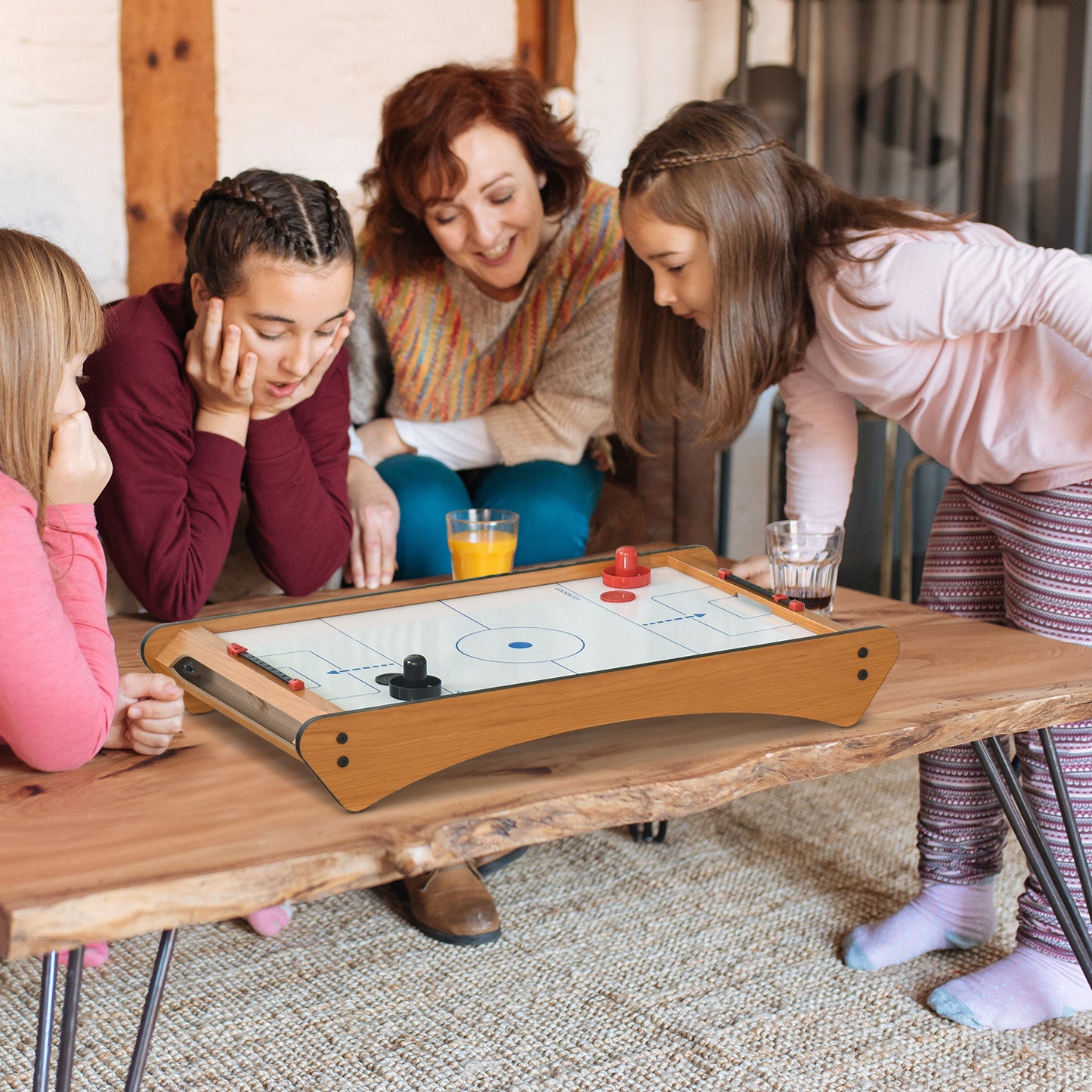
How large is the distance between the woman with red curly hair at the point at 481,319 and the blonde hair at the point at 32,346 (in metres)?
0.78

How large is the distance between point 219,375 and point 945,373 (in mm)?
861

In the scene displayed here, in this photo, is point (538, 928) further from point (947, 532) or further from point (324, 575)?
point (947, 532)

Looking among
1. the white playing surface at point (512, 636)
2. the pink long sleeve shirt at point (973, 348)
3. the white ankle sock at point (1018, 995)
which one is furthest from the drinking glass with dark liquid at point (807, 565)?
the white ankle sock at point (1018, 995)

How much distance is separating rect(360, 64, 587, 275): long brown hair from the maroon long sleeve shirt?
16.4 inches

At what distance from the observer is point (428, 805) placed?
969mm

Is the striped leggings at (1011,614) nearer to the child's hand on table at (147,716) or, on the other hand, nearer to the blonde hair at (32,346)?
the child's hand on table at (147,716)

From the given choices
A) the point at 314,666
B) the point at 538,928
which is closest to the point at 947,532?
the point at 538,928

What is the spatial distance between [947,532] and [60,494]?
1063 mm

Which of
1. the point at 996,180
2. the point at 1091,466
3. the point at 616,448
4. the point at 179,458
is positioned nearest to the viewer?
the point at 1091,466

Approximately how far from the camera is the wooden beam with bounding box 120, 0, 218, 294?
2.46 meters

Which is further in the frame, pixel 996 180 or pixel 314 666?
pixel 996 180

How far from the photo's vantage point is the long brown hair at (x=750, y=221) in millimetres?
1459

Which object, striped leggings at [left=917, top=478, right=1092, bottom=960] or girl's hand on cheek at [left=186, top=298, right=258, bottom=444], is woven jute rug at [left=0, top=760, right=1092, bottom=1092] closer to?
striped leggings at [left=917, top=478, right=1092, bottom=960]

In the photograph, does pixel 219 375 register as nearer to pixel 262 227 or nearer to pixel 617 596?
pixel 262 227
